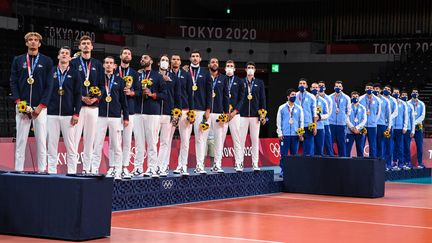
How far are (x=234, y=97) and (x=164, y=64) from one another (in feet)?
8.20

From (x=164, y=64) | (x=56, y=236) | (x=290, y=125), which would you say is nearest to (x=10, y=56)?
(x=290, y=125)

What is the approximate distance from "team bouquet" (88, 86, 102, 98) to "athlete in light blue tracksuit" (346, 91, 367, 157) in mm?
9916

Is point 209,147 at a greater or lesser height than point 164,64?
lesser

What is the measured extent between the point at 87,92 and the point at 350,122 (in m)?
9.99

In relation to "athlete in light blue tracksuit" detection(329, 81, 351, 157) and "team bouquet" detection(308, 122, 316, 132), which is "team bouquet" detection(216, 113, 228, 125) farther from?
"athlete in light blue tracksuit" detection(329, 81, 351, 157)

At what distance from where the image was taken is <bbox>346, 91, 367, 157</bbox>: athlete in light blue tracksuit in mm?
20797

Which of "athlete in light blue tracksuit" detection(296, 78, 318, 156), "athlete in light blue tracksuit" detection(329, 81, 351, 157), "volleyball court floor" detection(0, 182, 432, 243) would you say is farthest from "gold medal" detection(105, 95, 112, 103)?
"athlete in light blue tracksuit" detection(329, 81, 351, 157)

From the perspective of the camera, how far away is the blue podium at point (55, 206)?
9805 millimetres

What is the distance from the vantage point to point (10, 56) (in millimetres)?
25906

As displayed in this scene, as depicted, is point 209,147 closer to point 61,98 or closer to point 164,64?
point 164,64

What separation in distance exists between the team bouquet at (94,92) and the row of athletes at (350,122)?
22.3ft

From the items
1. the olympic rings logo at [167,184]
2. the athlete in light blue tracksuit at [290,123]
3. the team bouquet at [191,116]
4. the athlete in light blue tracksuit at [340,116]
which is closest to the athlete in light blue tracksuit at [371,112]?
the athlete in light blue tracksuit at [340,116]

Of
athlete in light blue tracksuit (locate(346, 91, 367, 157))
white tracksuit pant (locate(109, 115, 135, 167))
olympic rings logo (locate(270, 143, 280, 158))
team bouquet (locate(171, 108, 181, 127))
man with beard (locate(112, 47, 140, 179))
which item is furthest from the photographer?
olympic rings logo (locate(270, 143, 280, 158))

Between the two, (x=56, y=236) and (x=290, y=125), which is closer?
(x=56, y=236)
